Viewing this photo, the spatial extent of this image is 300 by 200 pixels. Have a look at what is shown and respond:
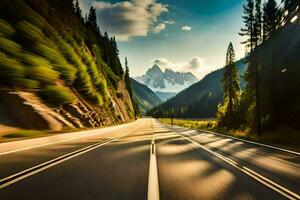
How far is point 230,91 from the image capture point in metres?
47.9

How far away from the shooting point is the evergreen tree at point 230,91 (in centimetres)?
4578

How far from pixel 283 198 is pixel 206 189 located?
4.59 feet

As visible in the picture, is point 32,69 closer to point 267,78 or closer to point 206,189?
point 206,189

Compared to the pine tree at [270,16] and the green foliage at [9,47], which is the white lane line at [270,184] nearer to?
the green foliage at [9,47]

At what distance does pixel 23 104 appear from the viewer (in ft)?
67.8

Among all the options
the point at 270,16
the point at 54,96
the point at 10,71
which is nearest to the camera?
the point at 10,71

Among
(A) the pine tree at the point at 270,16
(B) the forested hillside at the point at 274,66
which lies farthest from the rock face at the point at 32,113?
(A) the pine tree at the point at 270,16

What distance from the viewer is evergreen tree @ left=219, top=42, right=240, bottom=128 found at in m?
45.8

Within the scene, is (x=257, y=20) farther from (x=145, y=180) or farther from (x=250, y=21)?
(x=145, y=180)

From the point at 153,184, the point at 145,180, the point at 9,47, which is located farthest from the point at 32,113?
the point at 153,184

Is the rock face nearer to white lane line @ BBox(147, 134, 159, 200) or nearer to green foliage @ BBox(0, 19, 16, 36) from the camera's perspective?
green foliage @ BBox(0, 19, 16, 36)

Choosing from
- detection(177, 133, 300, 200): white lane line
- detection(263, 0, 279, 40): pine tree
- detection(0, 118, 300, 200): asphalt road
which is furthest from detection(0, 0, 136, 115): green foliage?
detection(263, 0, 279, 40): pine tree

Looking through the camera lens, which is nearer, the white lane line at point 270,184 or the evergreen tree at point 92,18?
the white lane line at point 270,184

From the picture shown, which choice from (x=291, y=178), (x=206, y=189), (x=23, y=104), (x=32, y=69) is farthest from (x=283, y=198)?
(x=32, y=69)
